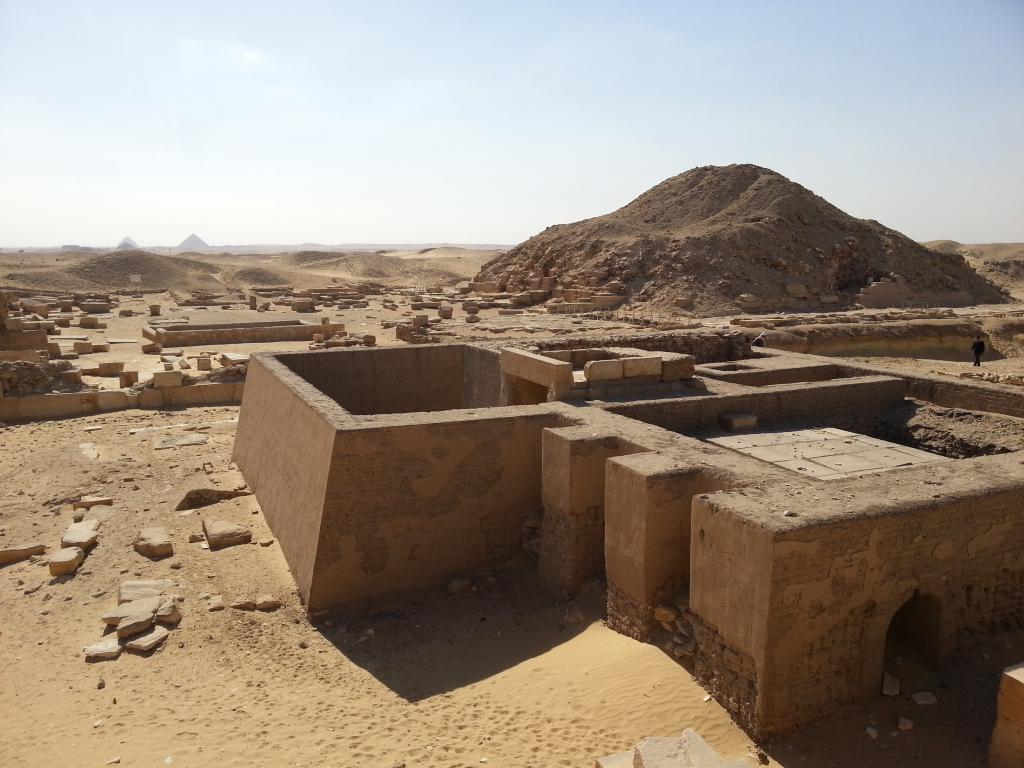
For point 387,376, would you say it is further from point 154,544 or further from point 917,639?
point 917,639

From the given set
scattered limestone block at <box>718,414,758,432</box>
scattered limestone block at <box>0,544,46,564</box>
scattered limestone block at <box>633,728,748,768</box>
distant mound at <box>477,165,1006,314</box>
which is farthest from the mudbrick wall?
distant mound at <box>477,165,1006,314</box>

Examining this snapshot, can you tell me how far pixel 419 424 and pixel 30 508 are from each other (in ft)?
19.5

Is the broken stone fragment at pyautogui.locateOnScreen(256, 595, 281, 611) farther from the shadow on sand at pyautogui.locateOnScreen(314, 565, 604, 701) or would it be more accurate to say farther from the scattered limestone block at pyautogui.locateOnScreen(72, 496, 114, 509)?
the scattered limestone block at pyautogui.locateOnScreen(72, 496, 114, 509)

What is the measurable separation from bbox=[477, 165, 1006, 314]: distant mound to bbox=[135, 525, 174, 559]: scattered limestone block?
84.0 feet

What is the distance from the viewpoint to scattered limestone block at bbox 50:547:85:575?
794 centimetres

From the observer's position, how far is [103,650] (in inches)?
252

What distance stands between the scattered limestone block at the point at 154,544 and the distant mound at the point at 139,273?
145 feet

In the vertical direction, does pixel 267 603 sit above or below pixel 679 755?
below

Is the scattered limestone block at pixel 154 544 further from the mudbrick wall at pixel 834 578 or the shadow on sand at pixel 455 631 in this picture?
the mudbrick wall at pixel 834 578

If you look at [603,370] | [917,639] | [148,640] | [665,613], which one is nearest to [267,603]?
[148,640]

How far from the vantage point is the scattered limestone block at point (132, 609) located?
6.83 meters

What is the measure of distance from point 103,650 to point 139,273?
51.7 metres

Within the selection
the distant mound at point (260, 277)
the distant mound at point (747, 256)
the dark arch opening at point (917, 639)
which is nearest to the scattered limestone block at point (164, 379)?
the dark arch opening at point (917, 639)

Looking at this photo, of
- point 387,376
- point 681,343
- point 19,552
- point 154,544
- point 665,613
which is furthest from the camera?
point 681,343
